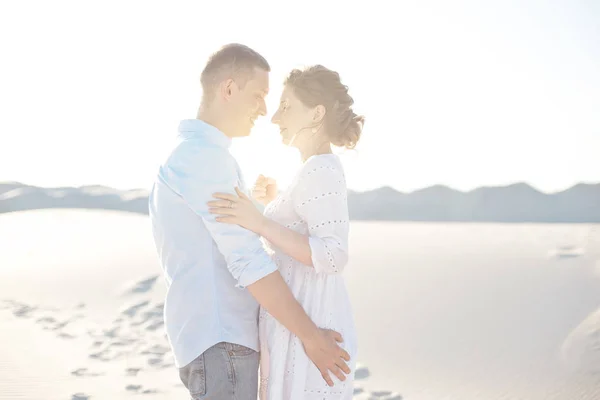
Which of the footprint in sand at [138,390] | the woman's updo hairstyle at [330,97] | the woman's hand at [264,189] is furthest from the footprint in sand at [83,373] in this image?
the woman's updo hairstyle at [330,97]

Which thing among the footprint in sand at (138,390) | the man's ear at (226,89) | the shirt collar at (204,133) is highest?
the man's ear at (226,89)

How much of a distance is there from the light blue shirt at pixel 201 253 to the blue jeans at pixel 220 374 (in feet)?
0.10

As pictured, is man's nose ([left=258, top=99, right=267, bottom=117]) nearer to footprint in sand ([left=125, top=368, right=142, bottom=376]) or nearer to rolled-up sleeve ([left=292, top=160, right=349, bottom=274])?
rolled-up sleeve ([left=292, top=160, right=349, bottom=274])

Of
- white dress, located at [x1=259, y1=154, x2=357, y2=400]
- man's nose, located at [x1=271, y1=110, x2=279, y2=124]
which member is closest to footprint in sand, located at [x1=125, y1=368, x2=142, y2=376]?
white dress, located at [x1=259, y1=154, x2=357, y2=400]

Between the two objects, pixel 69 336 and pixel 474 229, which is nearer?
pixel 69 336

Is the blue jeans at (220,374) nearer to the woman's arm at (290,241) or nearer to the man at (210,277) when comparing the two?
the man at (210,277)

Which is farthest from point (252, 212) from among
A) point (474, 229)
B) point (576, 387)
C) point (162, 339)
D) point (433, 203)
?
point (433, 203)

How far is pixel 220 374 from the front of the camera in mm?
2311

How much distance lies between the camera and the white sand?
23.2 ft

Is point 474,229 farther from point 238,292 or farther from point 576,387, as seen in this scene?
point 238,292

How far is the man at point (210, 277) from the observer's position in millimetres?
2297

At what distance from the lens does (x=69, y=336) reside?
8.99 m

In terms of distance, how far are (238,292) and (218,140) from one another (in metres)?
0.53

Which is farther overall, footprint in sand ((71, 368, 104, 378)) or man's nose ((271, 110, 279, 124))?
footprint in sand ((71, 368, 104, 378))
